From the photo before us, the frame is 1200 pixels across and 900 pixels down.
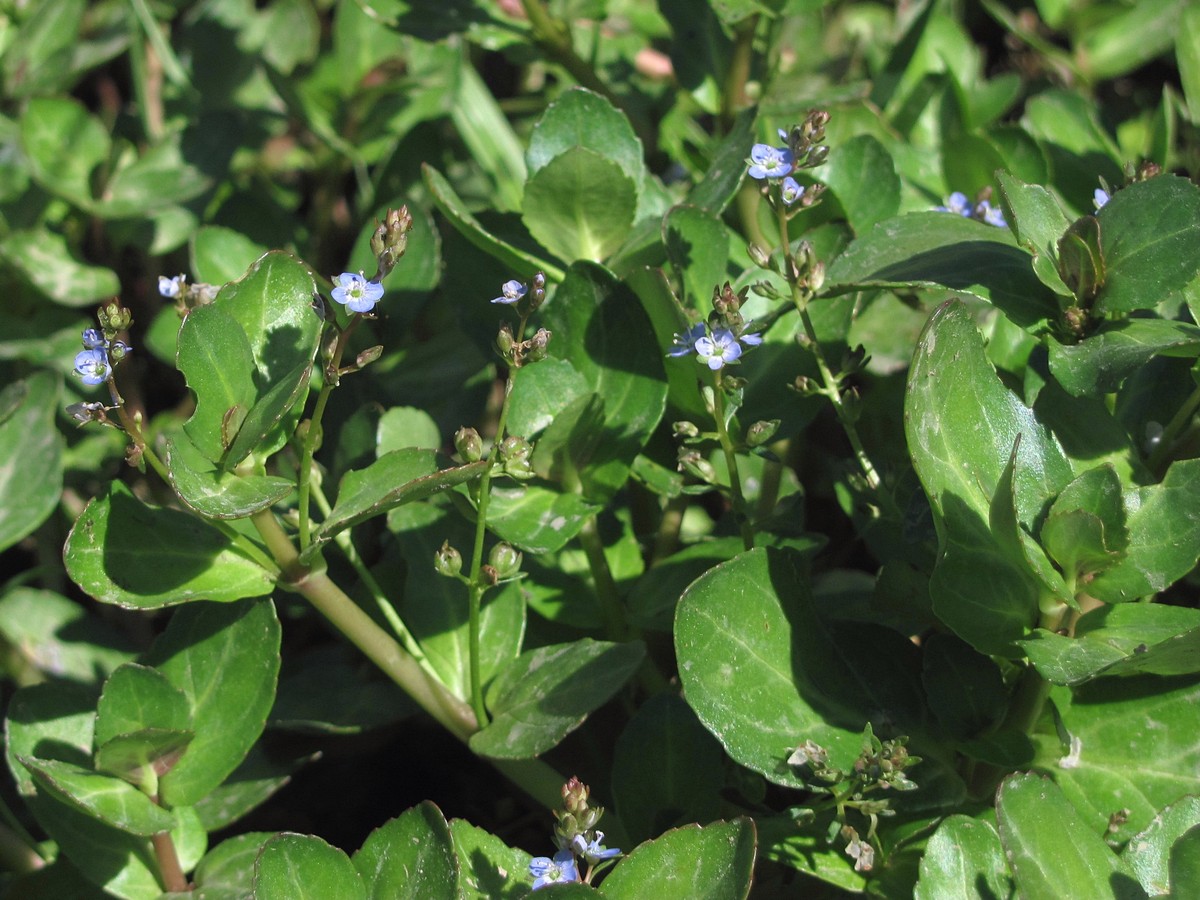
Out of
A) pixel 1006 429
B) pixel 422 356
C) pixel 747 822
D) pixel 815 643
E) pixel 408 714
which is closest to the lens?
pixel 747 822

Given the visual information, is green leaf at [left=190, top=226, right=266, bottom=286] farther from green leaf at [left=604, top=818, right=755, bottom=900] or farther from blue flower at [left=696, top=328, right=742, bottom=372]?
green leaf at [left=604, top=818, right=755, bottom=900]

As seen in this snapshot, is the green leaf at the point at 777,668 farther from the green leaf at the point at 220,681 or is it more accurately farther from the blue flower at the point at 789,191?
the green leaf at the point at 220,681

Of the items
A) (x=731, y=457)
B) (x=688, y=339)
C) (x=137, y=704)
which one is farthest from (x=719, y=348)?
(x=137, y=704)

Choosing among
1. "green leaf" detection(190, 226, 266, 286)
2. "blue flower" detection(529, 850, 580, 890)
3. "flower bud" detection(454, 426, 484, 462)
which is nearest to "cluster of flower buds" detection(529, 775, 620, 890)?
"blue flower" detection(529, 850, 580, 890)

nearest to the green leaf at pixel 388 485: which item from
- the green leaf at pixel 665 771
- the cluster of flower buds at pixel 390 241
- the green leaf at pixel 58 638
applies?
the cluster of flower buds at pixel 390 241

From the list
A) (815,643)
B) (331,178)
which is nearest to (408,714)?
(815,643)

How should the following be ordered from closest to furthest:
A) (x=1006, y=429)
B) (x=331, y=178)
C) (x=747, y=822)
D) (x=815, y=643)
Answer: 1. (x=747, y=822)
2. (x=1006, y=429)
3. (x=815, y=643)
4. (x=331, y=178)

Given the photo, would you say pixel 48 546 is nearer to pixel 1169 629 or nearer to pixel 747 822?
pixel 747 822

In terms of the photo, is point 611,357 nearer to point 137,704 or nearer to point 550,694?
point 550,694
